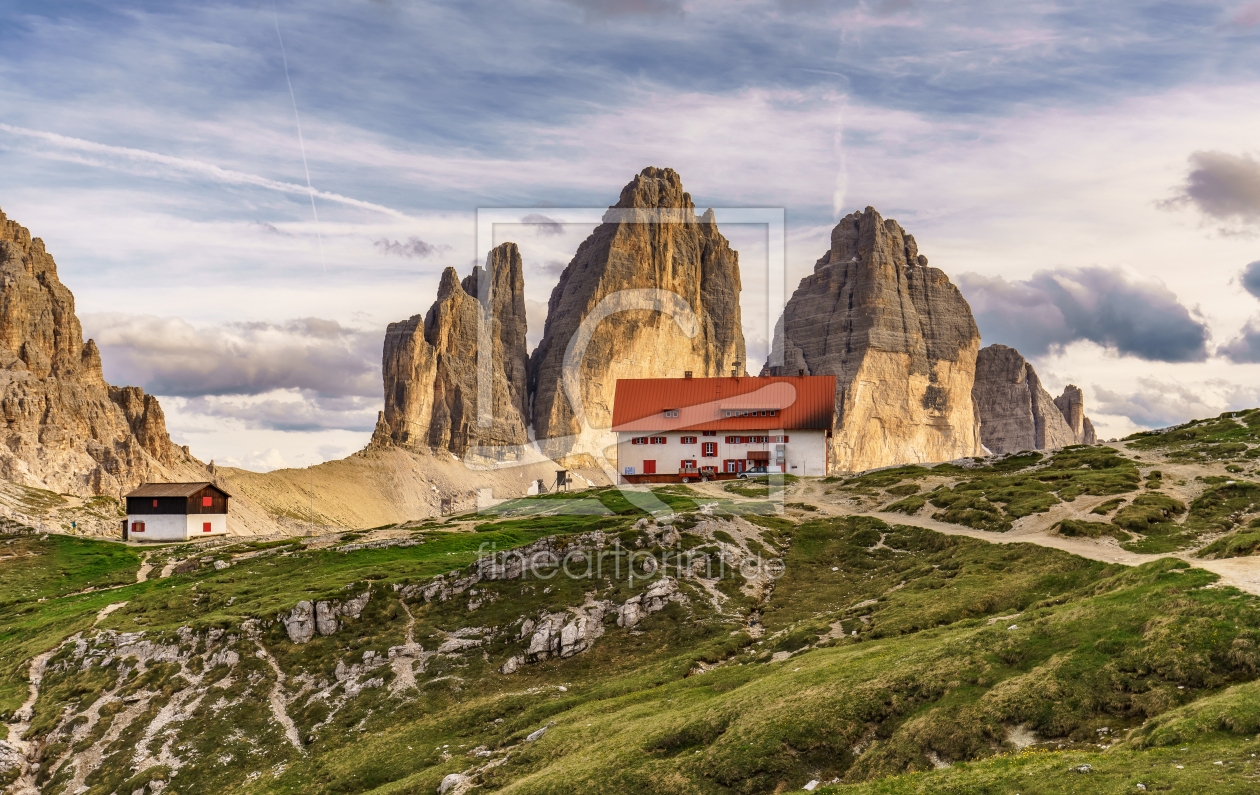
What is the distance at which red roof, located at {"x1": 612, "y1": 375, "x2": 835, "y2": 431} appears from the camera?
104 metres

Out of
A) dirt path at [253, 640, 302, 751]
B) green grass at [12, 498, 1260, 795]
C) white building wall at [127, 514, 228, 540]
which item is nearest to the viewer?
green grass at [12, 498, 1260, 795]

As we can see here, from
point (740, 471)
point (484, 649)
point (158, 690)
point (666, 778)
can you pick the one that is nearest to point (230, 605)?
point (158, 690)

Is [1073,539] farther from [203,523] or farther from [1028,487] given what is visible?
[203,523]

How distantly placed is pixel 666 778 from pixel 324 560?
53.4m

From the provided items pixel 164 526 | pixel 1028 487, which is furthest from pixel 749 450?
pixel 164 526

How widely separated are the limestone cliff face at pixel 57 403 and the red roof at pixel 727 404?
122m

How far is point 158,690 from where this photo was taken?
164 ft

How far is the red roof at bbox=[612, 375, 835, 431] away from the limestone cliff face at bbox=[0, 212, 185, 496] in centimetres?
12249

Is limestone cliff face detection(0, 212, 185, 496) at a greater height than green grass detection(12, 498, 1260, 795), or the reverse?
limestone cliff face detection(0, 212, 185, 496)

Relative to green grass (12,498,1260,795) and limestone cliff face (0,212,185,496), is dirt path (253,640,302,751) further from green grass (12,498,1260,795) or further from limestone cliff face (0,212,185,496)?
limestone cliff face (0,212,185,496)

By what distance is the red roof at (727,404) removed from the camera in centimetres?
10356

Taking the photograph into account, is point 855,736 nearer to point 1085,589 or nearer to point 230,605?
point 1085,589

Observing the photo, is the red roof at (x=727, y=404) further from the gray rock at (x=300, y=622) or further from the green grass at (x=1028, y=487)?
the gray rock at (x=300, y=622)

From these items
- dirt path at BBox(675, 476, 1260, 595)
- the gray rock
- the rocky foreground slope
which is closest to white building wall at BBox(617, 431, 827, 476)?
dirt path at BBox(675, 476, 1260, 595)
